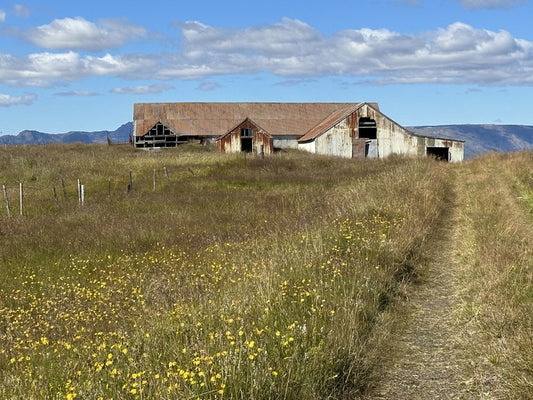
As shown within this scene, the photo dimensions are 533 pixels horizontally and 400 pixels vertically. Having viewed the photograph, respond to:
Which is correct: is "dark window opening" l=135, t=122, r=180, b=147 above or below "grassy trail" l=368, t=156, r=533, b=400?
above

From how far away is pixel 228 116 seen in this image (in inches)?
2466

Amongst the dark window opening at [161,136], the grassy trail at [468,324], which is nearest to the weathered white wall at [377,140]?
the dark window opening at [161,136]

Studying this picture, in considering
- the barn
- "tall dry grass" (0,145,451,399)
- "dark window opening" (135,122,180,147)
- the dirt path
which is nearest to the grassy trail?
the dirt path

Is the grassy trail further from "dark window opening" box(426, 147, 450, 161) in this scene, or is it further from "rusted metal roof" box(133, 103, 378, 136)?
"rusted metal roof" box(133, 103, 378, 136)

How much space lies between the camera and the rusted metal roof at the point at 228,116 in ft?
197

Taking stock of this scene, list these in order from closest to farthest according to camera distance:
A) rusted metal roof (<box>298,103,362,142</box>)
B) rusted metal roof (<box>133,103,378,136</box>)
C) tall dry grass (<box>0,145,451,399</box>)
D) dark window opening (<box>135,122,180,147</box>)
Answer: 1. tall dry grass (<box>0,145,451,399</box>)
2. rusted metal roof (<box>298,103,362,142</box>)
3. dark window opening (<box>135,122,180,147</box>)
4. rusted metal roof (<box>133,103,378,136</box>)

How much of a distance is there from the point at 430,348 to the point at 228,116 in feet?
188

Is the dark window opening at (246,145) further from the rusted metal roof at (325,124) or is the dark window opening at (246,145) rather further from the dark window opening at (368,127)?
the dark window opening at (368,127)

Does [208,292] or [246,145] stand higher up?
[246,145]

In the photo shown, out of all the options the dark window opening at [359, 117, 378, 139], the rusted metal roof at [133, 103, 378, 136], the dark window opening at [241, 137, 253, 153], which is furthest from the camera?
the rusted metal roof at [133, 103, 378, 136]

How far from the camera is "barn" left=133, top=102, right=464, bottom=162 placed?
49844mm

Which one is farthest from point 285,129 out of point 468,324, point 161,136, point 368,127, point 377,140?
point 468,324

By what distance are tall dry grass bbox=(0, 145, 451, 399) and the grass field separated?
0.03 m

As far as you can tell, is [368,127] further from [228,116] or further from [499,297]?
[499,297]
